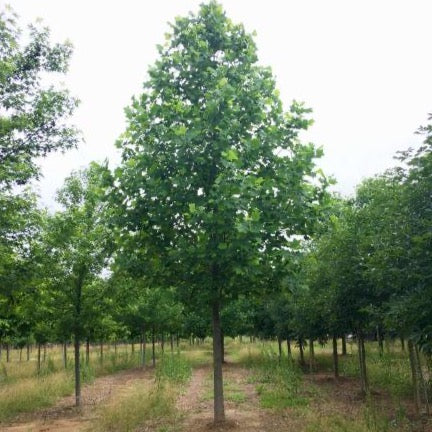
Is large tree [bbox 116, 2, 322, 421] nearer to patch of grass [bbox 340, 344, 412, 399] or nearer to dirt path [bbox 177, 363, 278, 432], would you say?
dirt path [bbox 177, 363, 278, 432]

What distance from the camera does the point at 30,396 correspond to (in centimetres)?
1630

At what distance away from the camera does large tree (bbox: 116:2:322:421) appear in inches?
383

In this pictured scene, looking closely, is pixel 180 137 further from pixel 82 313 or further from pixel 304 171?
pixel 82 313

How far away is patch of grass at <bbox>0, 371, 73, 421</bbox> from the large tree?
27.2 ft

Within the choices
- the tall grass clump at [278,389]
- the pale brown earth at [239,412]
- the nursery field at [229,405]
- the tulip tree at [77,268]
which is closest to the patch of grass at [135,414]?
the nursery field at [229,405]

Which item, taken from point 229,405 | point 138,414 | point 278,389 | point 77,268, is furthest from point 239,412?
point 77,268

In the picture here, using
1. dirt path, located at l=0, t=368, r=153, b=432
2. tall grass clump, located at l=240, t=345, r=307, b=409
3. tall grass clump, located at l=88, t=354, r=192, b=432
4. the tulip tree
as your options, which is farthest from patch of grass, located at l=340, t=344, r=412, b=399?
the tulip tree

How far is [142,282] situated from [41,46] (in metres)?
6.58

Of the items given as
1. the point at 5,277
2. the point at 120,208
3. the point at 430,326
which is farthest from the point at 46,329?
the point at 430,326

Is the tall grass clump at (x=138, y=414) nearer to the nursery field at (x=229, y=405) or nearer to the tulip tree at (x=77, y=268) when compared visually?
the nursery field at (x=229, y=405)

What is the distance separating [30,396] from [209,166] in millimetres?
11577

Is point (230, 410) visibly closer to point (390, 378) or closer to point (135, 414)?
point (135, 414)

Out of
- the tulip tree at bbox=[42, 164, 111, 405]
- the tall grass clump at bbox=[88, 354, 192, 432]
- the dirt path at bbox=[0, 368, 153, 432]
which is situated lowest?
the dirt path at bbox=[0, 368, 153, 432]

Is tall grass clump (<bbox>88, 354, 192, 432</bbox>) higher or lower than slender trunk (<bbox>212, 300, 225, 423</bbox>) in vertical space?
lower
